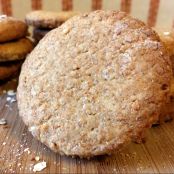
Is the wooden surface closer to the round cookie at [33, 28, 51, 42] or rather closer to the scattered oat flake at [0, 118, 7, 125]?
the scattered oat flake at [0, 118, 7, 125]

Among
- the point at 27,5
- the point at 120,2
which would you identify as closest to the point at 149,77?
the point at 120,2

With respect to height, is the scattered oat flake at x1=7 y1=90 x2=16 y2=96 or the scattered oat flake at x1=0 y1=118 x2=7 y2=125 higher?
the scattered oat flake at x1=0 y1=118 x2=7 y2=125

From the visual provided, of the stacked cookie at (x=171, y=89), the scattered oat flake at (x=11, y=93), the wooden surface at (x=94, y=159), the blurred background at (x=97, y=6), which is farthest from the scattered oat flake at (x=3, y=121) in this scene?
the blurred background at (x=97, y=6)

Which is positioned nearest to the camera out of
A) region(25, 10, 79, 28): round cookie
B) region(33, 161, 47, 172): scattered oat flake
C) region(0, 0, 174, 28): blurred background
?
region(33, 161, 47, 172): scattered oat flake

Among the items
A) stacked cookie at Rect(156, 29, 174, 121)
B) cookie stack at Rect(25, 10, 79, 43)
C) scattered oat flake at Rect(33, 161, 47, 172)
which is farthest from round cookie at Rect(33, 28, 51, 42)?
scattered oat flake at Rect(33, 161, 47, 172)

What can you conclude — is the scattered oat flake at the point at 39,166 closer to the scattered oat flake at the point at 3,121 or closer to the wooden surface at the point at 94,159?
the wooden surface at the point at 94,159

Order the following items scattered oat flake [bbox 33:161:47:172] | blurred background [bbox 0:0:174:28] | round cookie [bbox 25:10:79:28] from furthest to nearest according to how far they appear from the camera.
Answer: blurred background [bbox 0:0:174:28] < round cookie [bbox 25:10:79:28] < scattered oat flake [bbox 33:161:47:172]

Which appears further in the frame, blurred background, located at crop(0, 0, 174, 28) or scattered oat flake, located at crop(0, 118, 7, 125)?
blurred background, located at crop(0, 0, 174, 28)

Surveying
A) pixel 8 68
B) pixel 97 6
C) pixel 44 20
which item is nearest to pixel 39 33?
pixel 44 20

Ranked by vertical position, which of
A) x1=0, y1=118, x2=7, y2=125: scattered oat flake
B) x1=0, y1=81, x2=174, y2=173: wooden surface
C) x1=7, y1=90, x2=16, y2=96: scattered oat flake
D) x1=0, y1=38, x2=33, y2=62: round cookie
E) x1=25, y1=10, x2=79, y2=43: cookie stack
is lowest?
x1=7, y1=90, x2=16, y2=96: scattered oat flake
